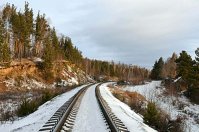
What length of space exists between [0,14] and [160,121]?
7017 centimetres

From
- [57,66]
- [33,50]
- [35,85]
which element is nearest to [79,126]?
[35,85]

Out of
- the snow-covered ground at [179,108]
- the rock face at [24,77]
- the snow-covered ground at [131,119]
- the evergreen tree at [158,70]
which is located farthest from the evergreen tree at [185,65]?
the evergreen tree at [158,70]

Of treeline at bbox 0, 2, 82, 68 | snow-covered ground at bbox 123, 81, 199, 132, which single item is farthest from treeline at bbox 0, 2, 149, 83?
snow-covered ground at bbox 123, 81, 199, 132

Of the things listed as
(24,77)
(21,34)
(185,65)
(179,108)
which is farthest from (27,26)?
(179,108)

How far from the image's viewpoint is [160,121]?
17.2 m

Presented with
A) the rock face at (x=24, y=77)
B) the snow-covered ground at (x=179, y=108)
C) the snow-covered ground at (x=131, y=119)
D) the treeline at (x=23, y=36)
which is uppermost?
the treeline at (x=23, y=36)

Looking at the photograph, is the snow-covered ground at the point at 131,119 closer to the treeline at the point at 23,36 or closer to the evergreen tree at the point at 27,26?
the treeline at the point at 23,36

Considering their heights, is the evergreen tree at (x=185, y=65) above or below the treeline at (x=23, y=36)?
below

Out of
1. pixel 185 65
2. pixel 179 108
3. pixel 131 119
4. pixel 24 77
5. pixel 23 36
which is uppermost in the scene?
pixel 23 36

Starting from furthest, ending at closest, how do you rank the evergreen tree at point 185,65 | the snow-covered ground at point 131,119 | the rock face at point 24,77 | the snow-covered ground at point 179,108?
1. the evergreen tree at point 185,65
2. the rock face at point 24,77
3. the snow-covered ground at point 179,108
4. the snow-covered ground at point 131,119

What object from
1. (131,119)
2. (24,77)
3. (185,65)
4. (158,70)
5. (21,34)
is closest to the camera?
(131,119)

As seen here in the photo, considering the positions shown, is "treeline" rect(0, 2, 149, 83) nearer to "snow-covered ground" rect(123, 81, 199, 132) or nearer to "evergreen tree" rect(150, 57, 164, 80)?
"snow-covered ground" rect(123, 81, 199, 132)

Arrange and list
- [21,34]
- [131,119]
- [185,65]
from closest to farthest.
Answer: [131,119] < [185,65] < [21,34]

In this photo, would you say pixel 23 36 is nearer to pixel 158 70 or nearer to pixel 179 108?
pixel 179 108
